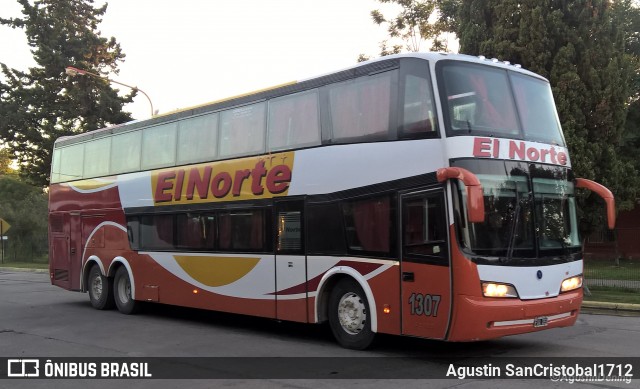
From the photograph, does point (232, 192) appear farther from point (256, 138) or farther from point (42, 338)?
point (42, 338)

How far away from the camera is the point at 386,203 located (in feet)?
29.0

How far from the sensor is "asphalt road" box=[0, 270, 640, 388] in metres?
7.45

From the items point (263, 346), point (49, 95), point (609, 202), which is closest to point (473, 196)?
point (609, 202)

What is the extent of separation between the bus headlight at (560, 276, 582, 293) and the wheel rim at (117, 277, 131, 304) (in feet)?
32.8

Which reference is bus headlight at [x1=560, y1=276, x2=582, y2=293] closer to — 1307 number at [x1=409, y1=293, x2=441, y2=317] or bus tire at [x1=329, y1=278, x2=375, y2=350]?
1307 number at [x1=409, y1=293, x2=441, y2=317]

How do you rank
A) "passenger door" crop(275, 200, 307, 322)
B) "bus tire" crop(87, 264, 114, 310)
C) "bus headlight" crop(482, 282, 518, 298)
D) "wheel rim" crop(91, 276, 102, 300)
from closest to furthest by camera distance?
"bus headlight" crop(482, 282, 518, 298) < "passenger door" crop(275, 200, 307, 322) < "bus tire" crop(87, 264, 114, 310) < "wheel rim" crop(91, 276, 102, 300)

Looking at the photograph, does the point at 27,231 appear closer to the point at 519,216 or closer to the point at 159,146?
the point at 159,146

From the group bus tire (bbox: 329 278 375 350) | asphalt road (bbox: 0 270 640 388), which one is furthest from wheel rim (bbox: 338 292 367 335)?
asphalt road (bbox: 0 270 640 388)

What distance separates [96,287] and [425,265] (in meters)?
10.5

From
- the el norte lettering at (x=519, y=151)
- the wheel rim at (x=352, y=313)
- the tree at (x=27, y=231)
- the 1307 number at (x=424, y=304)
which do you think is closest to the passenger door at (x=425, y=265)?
the 1307 number at (x=424, y=304)

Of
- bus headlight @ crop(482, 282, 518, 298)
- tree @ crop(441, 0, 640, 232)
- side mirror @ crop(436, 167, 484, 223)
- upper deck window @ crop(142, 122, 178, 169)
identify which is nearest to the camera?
side mirror @ crop(436, 167, 484, 223)

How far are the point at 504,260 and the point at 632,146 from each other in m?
22.9

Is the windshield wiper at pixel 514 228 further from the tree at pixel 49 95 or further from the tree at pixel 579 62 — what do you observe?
the tree at pixel 49 95

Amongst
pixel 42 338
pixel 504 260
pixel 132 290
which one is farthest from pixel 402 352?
pixel 132 290
